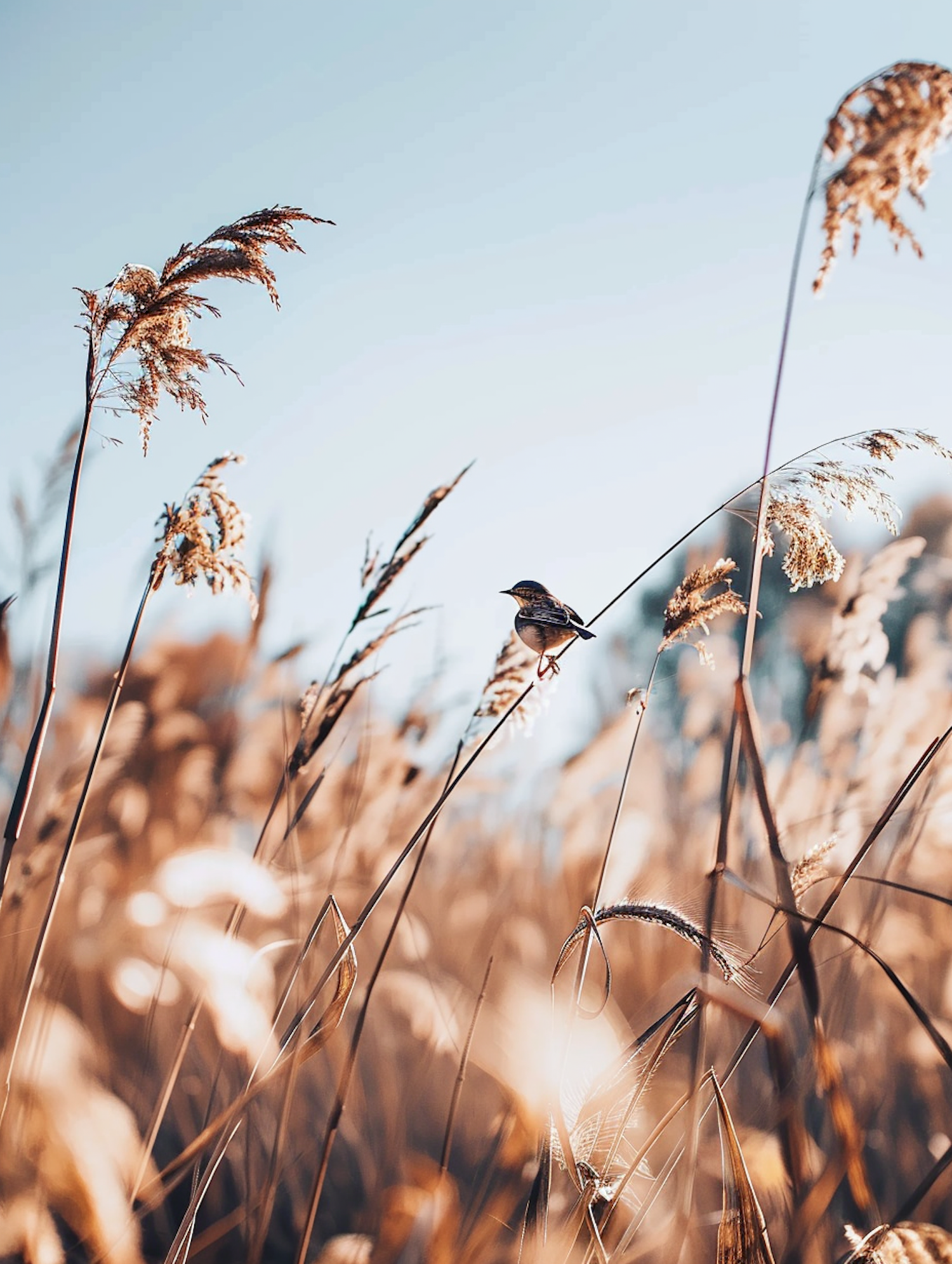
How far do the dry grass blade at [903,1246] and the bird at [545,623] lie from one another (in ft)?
1.89

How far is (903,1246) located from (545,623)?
655 mm

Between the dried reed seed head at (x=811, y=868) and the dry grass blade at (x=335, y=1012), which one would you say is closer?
the dry grass blade at (x=335, y=1012)

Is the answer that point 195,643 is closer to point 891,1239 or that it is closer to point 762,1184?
point 762,1184

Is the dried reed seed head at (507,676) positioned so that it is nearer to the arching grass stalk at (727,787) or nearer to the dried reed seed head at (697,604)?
the dried reed seed head at (697,604)

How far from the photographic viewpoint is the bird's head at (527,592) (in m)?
0.90

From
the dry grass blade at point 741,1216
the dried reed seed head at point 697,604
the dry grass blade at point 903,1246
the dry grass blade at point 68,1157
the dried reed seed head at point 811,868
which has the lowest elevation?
the dry grass blade at point 903,1246

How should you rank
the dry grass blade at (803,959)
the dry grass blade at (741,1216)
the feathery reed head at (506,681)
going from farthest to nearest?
the feathery reed head at (506,681)
the dry grass blade at (741,1216)
the dry grass blade at (803,959)

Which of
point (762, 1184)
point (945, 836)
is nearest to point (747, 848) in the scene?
point (945, 836)

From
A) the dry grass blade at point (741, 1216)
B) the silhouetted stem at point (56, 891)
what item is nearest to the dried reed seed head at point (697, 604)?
the dry grass blade at point (741, 1216)

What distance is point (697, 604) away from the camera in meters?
0.92

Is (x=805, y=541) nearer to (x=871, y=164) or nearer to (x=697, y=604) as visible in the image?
(x=697, y=604)

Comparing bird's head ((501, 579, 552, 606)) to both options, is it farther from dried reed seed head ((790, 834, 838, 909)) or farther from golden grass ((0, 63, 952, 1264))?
dried reed seed head ((790, 834, 838, 909))

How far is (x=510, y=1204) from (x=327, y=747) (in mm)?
703

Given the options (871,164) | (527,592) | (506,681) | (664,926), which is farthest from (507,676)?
(871,164)
